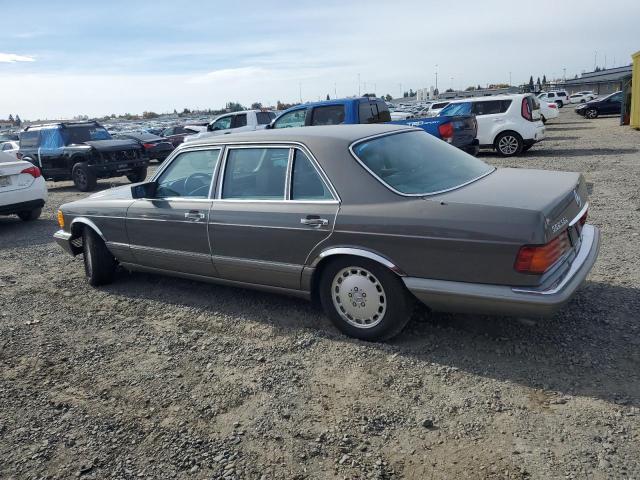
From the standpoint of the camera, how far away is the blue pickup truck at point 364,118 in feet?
37.0

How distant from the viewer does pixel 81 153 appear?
13797 mm

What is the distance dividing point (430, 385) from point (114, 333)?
2717 millimetres

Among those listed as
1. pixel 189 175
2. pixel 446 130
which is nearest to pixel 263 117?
pixel 446 130

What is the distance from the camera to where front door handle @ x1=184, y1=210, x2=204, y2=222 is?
15.2 ft

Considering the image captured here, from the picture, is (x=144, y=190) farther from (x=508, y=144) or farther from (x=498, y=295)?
(x=508, y=144)

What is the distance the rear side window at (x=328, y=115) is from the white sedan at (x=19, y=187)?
18.2 feet

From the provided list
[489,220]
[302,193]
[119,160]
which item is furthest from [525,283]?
[119,160]

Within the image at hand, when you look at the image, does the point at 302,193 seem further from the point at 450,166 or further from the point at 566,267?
the point at 566,267

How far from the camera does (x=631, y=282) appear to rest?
466 cm

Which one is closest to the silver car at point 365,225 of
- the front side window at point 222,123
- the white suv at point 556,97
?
the front side window at point 222,123

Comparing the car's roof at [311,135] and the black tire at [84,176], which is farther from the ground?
the car's roof at [311,135]

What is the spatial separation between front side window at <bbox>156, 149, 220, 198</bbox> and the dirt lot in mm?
1047

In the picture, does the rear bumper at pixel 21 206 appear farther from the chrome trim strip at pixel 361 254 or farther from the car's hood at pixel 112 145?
the chrome trim strip at pixel 361 254

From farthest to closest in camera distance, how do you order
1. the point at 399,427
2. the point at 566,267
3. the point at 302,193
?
the point at 302,193
the point at 566,267
the point at 399,427
